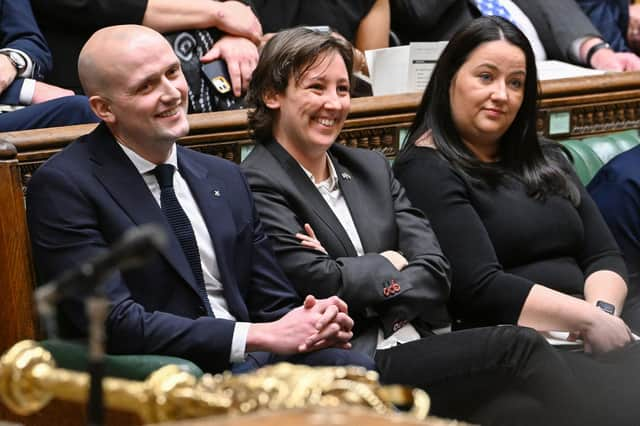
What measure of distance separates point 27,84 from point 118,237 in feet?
2.90

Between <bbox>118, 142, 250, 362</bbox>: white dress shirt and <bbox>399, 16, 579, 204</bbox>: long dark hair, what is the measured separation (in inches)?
27.1

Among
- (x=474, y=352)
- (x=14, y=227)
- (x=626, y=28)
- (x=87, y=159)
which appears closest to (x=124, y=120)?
(x=87, y=159)

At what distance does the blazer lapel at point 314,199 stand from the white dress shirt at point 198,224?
0.28m

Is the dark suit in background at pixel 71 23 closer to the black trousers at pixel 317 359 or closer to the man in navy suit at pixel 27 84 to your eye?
the man in navy suit at pixel 27 84

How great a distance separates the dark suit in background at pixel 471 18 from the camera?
12.6ft

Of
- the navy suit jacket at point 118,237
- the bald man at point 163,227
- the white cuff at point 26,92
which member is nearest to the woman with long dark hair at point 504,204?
the bald man at point 163,227

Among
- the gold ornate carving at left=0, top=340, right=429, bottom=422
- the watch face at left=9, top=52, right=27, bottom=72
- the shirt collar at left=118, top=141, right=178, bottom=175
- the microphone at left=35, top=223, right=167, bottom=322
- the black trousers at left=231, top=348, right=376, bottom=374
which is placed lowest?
the black trousers at left=231, top=348, right=376, bottom=374

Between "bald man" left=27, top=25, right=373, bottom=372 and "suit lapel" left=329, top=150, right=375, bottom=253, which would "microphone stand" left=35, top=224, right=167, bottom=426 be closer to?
"bald man" left=27, top=25, right=373, bottom=372

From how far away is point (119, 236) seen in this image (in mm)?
2174

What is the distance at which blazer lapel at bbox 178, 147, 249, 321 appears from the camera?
2.30 meters

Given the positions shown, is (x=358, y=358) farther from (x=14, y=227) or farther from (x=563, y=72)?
(x=563, y=72)

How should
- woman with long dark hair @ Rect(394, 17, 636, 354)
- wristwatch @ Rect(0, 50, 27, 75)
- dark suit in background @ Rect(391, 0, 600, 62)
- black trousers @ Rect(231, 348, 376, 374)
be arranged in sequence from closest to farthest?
1. black trousers @ Rect(231, 348, 376, 374)
2. woman with long dark hair @ Rect(394, 17, 636, 354)
3. wristwatch @ Rect(0, 50, 27, 75)
4. dark suit in background @ Rect(391, 0, 600, 62)

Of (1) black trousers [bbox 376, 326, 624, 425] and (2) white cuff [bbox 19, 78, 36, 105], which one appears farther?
(2) white cuff [bbox 19, 78, 36, 105]

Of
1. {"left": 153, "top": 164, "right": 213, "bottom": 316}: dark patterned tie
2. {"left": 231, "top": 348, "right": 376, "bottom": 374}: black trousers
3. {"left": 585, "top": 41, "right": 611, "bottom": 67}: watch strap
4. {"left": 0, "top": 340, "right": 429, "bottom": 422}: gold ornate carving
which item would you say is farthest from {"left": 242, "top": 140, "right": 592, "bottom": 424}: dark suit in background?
{"left": 585, "top": 41, "right": 611, "bottom": 67}: watch strap
